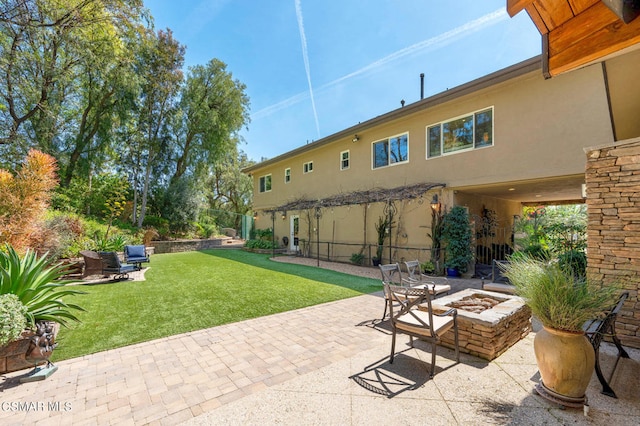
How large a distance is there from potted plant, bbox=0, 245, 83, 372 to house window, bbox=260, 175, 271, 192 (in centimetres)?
1540

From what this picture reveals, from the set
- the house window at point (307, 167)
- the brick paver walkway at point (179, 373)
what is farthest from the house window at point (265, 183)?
the brick paver walkway at point (179, 373)

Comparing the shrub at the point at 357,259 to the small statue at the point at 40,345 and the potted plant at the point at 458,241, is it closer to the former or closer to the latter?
the potted plant at the point at 458,241

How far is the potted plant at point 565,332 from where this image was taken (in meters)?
2.29

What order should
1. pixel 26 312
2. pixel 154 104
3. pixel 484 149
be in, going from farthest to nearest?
1. pixel 154 104
2. pixel 484 149
3. pixel 26 312

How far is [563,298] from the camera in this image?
234cm

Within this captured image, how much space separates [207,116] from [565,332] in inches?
814

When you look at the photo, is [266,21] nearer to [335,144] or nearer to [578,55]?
[335,144]

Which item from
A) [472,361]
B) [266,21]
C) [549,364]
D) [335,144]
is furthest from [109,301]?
[266,21]

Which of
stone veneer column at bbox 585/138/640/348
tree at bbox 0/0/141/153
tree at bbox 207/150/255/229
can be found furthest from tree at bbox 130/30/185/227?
stone veneer column at bbox 585/138/640/348

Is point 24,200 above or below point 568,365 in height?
above

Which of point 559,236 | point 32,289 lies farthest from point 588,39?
point 559,236

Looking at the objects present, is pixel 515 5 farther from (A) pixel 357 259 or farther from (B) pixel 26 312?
(A) pixel 357 259

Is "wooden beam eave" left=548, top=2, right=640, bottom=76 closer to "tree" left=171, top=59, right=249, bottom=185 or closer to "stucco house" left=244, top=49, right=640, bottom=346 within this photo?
"stucco house" left=244, top=49, right=640, bottom=346

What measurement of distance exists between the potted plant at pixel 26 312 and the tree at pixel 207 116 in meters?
17.4
